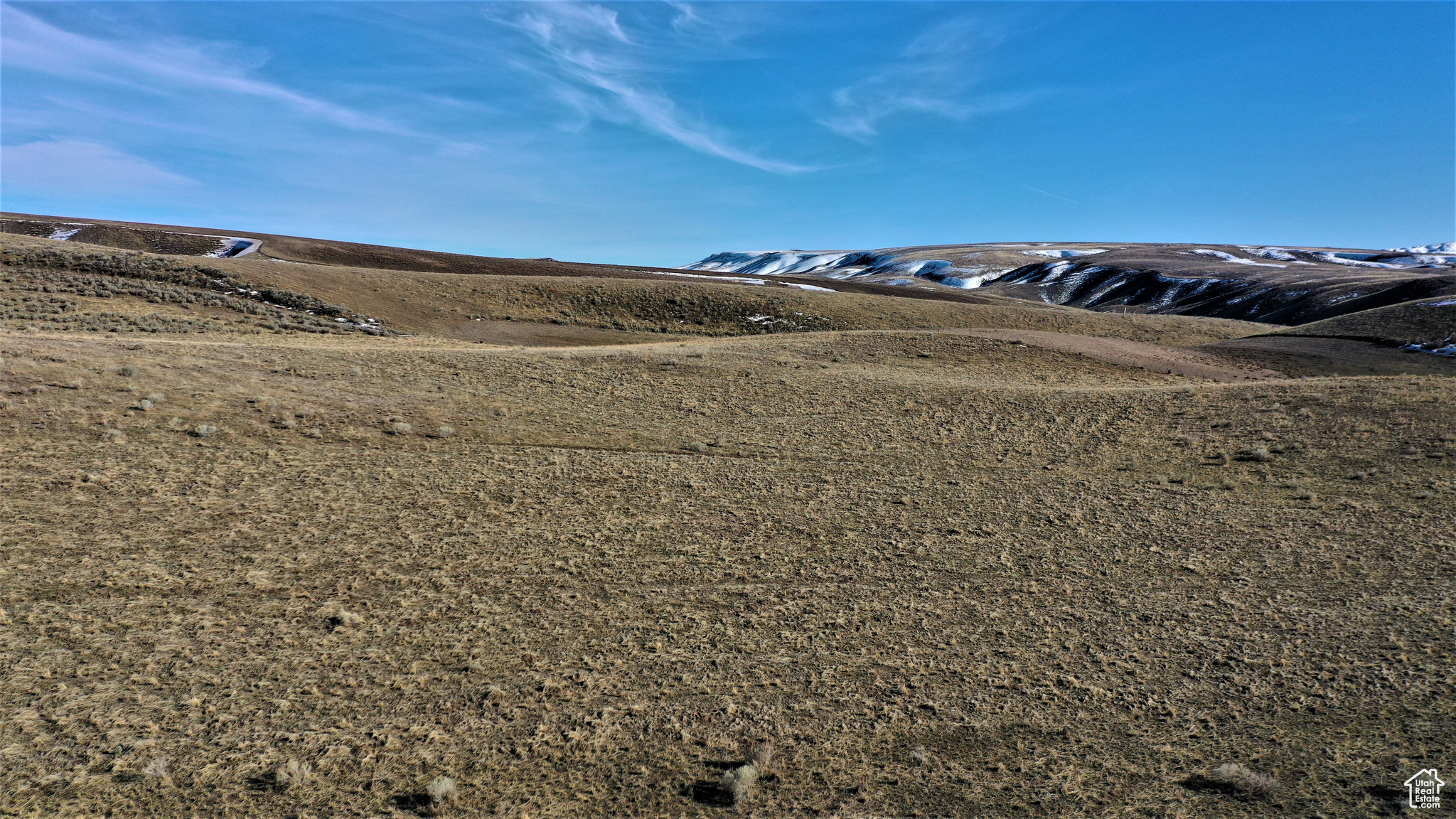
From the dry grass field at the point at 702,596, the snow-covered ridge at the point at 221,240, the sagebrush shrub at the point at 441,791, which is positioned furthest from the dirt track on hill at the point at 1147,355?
the snow-covered ridge at the point at 221,240

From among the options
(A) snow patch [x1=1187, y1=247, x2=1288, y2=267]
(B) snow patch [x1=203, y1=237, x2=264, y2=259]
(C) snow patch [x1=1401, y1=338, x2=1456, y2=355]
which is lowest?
(C) snow patch [x1=1401, y1=338, x2=1456, y2=355]

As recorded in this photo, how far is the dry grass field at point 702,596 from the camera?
22.6ft

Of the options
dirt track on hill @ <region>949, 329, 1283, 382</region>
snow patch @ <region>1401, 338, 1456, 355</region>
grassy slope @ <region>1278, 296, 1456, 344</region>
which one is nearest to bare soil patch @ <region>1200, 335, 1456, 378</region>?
snow patch @ <region>1401, 338, 1456, 355</region>

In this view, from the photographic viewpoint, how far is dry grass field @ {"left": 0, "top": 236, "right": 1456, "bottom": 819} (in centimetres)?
688

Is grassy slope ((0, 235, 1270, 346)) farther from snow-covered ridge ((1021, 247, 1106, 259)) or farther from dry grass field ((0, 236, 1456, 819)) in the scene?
snow-covered ridge ((1021, 247, 1106, 259))

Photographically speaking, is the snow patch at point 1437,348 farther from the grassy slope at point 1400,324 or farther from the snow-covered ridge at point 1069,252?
the snow-covered ridge at point 1069,252

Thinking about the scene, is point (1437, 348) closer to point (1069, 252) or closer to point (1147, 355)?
point (1147, 355)

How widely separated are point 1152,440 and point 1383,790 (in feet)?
43.1

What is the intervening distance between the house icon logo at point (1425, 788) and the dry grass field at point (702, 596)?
5.6 inches

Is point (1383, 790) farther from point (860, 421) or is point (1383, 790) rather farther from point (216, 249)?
point (216, 249)

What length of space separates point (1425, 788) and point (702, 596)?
743 cm

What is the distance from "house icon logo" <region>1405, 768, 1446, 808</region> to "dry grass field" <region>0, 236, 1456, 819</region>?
0.14 meters

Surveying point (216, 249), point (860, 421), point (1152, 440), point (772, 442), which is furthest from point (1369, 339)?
point (216, 249)

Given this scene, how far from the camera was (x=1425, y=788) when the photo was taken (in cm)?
660
